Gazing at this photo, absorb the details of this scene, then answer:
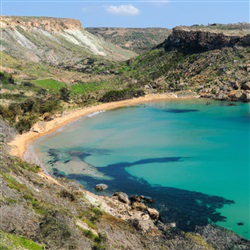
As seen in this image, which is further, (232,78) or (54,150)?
(232,78)

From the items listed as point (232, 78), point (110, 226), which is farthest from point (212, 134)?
point (232, 78)

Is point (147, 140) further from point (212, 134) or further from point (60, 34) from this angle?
point (60, 34)

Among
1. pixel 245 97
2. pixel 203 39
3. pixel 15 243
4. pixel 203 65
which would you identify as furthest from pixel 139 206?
pixel 203 39

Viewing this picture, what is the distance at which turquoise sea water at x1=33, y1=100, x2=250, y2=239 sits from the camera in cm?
2683

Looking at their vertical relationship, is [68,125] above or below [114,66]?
below

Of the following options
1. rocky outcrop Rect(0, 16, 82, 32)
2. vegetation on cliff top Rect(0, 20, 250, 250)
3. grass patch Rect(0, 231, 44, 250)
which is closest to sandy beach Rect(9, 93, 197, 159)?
vegetation on cliff top Rect(0, 20, 250, 250)

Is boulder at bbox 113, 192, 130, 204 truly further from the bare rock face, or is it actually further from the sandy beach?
the bare rock face

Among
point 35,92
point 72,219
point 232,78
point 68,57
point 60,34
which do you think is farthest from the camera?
point 60,34

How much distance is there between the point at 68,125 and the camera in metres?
54.1

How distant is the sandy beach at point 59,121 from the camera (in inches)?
1662

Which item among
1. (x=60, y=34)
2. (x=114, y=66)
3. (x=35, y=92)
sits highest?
(x=60, y=34)

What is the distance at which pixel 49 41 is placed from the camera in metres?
132

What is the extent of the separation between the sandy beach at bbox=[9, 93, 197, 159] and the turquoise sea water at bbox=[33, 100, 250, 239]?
1584mm

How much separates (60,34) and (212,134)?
113 metres
